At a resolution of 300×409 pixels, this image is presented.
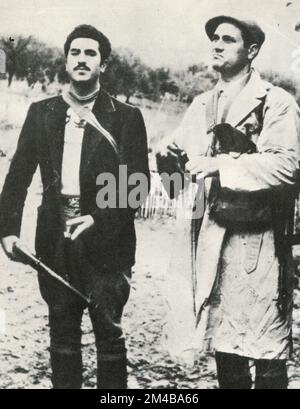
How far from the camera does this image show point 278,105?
5742 millimetres

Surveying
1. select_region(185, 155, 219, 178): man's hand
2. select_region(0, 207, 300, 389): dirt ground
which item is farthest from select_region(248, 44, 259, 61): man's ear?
select_region(0, 207, 300, 389): dirt ground

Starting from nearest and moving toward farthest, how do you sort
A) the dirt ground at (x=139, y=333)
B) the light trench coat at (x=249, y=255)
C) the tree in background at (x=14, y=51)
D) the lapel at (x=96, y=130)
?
the light trench coat at (x=249, y=255)
the lapel at (x=96, y=130)
the dirt ground at (x=139, y=333)
the tree in background at (x=14, y=51)

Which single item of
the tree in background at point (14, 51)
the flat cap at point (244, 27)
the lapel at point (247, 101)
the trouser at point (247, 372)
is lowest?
the trouser at point (247, 372)

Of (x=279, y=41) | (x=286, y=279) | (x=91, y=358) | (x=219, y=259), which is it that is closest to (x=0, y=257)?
(x=91, y=358)

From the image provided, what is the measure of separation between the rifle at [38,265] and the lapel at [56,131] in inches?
22.3

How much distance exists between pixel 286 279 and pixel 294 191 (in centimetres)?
60

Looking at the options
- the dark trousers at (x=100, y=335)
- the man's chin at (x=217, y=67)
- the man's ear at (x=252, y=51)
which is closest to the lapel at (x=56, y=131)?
the dark trousers at (x=100, y=335)

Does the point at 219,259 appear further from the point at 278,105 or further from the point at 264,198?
the point at 278,105

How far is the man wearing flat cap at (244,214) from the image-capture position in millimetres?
5719

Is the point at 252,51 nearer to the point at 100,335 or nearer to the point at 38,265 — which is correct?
the point at 38,265

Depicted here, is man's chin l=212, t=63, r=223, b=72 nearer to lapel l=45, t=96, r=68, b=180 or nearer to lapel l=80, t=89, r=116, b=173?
lapel l=80, t=89, r=116, b=173

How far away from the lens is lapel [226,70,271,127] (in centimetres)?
573

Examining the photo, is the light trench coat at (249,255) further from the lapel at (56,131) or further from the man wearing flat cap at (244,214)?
the lapel at (56,131)

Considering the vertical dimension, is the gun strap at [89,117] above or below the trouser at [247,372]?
above
